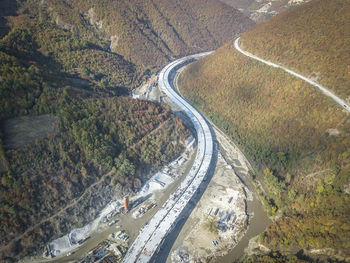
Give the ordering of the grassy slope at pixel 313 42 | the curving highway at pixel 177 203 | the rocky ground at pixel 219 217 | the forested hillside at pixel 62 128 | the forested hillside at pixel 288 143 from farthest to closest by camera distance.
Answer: the grassy slope at pixel 313 42, the rocky ground at pixel 219 217, the forested hillside at pixel 62 128, the curving highway at pixel 177 203, the forested hillside at pixel 288 143

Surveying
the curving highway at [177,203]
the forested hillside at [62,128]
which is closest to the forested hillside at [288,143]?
the curving highway at [177,203]

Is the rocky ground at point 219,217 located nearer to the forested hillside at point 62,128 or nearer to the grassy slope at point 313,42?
the forested hillside at point 62,128

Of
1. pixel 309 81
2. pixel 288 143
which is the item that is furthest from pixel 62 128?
pixel 309 81

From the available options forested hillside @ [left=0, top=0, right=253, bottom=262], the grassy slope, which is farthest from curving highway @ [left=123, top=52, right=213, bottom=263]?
the grassy slope

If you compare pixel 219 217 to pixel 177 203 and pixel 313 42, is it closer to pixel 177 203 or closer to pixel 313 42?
pixel 177 203

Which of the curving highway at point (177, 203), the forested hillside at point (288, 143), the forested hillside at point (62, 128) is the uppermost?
the forested hillside at point (62, 128)

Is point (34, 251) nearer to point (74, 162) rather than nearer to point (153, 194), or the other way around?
point (74, 162)

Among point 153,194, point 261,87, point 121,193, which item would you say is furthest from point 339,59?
point 121,193
